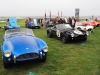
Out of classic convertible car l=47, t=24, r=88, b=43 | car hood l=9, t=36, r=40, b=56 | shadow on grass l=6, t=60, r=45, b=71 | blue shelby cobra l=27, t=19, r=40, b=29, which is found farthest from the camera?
blue shelby cobra l=27, t=19, r=40, b=29

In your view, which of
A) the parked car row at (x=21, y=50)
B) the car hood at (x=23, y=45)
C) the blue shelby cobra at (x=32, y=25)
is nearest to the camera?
the parked car row at (x=21, y=50)

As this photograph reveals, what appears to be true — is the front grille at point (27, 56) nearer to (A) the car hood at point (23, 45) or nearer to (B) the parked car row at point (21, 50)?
(B) the parked car row at point (21, 50)

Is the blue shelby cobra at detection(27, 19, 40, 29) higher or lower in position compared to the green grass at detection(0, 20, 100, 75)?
higher

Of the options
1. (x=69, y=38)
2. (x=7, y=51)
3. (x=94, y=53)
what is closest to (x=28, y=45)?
(x=7, y=51)

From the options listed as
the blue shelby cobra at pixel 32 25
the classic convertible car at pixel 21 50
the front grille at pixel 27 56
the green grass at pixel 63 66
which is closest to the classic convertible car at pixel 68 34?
the green grass at pixel 63 66

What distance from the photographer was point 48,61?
319 inches

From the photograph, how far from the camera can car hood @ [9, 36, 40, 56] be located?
22.8 ft

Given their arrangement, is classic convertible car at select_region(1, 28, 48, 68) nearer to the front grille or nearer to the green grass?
the front grille

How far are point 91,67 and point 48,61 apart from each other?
2.00m

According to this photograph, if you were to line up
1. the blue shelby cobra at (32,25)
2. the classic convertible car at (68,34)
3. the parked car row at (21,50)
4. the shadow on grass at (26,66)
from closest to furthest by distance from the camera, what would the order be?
the parked car row at (21,50) < the shadow on grass at (26,66) < the classic convertible car at (68,34) < the blue shelby cobra at (32,25)

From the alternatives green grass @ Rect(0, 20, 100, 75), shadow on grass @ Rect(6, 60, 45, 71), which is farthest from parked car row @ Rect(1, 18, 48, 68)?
green grass @ Rect(0, 20, 100, 75)

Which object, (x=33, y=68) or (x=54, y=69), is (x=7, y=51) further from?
(x=54, y=69)

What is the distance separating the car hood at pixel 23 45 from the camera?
6.94m

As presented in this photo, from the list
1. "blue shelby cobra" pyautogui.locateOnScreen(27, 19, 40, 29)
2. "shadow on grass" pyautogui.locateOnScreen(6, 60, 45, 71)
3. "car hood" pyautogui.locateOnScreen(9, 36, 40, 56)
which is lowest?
"shadow on grass" pyautogui.locateOnScreen(6, 60, 45, 71)
